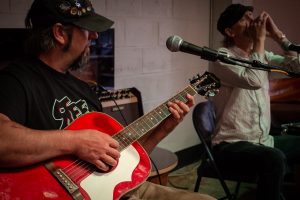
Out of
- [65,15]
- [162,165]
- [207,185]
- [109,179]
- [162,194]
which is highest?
[65,15]

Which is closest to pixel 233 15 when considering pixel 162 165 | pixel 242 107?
pixel 242 107

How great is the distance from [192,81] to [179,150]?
1.86 meters

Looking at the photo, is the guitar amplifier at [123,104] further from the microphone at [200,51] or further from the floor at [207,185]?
the microphone at [200,51]

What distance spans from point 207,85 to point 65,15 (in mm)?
676

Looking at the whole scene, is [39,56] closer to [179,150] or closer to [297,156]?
[297,156]

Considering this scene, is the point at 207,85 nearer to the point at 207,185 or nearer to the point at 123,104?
the point at 123,104

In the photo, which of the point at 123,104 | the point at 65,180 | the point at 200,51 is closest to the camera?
the point at 65,180

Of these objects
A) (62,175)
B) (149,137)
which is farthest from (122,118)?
(62,175)

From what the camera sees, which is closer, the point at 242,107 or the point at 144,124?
the point at 144,124

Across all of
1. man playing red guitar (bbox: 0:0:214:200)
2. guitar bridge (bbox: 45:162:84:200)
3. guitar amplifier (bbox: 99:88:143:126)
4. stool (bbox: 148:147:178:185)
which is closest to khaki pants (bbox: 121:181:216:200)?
man playing red guitar (bbox: 0:0:214:200)

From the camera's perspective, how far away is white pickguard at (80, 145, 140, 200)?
1261 mm

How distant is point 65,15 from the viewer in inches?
57.2

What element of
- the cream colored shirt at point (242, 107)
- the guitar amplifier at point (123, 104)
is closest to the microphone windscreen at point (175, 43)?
the cream colored shirt at point (242, 107)

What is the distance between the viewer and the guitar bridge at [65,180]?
47.9 inches
